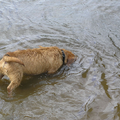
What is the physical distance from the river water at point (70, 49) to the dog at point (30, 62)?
313 millimetres

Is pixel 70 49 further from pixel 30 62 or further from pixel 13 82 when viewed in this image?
pixel 13 82

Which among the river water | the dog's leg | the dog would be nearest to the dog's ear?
the dog

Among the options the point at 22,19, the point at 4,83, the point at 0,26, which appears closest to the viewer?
the point at 4,83

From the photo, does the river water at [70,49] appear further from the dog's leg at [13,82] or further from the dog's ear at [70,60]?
the dog's leg at [13,82]

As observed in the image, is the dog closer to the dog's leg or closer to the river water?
the dog's leg

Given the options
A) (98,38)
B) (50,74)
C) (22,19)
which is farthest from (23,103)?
(22,19)

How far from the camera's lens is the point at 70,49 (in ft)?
20.8

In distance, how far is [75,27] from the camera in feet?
25.7

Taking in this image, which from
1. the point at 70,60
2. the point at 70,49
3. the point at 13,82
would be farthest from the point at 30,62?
the point at 70,49

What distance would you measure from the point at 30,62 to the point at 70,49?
221cm

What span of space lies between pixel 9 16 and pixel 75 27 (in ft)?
11.7

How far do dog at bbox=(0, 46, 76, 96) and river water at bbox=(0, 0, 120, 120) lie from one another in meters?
0.31

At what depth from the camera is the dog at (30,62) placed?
404cm

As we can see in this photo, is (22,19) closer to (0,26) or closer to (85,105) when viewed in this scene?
(0,26)
